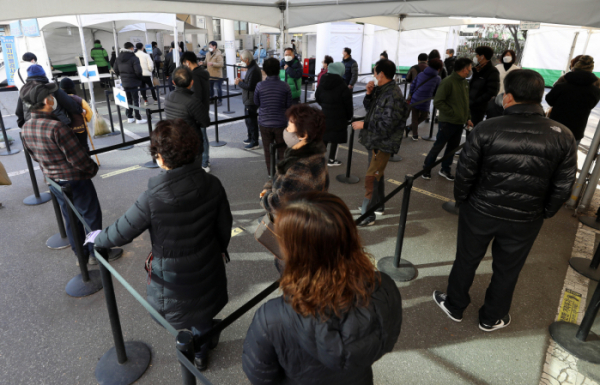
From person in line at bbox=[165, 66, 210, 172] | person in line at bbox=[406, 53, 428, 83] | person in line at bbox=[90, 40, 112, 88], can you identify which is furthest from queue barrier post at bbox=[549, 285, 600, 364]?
person in line at bbox=[90, 40, 112, 88]

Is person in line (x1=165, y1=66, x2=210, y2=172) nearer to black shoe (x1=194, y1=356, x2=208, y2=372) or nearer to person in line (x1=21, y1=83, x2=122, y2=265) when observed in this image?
person in line (x1=21, y1=83, x2=122, y2=265)

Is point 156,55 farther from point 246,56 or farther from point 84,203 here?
point 84,203

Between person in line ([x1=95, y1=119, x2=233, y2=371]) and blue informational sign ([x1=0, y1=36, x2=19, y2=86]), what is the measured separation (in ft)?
22.7

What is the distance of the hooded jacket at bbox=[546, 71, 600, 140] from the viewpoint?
4.80 meters

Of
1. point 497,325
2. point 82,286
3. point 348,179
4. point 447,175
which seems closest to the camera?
point 497,325

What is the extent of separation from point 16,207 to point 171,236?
4.24 meters

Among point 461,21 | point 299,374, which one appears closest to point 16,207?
point 299,374

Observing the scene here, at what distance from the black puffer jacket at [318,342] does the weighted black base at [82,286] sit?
2739mm

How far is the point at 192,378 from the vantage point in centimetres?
151

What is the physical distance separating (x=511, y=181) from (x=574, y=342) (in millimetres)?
1557

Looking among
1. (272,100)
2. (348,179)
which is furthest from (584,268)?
(272,100)

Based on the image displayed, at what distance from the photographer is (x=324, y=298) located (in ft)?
3.78

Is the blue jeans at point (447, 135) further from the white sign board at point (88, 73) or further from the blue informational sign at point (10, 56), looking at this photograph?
the blue informational sign at point (10, 56)

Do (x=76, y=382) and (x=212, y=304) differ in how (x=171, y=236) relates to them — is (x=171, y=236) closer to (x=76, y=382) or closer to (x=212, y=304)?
(x=212, y=304)
